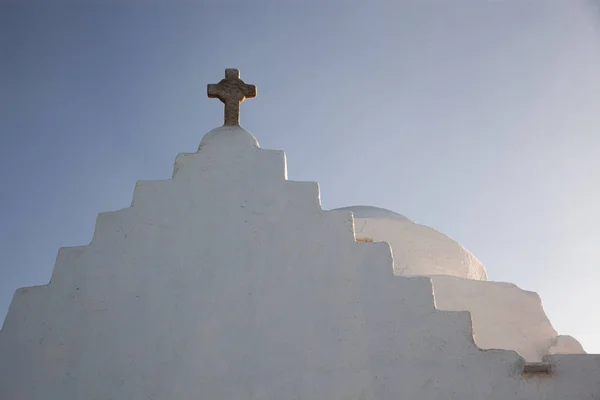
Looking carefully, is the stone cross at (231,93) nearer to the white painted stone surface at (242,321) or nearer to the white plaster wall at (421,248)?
the white painted stone surface at (242,321)

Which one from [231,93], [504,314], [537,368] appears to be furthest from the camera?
[504,314]

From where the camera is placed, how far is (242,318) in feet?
16.1

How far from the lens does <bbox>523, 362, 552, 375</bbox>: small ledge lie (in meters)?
4.52

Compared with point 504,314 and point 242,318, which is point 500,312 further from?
point 242,318

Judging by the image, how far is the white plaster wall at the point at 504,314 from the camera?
21.9ft

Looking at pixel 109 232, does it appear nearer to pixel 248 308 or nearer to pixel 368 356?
pixel 248 308

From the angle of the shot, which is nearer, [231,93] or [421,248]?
[231,93]

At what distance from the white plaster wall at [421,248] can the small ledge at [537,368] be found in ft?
11.5

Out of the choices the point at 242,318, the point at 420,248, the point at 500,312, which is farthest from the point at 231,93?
the point at 500,312

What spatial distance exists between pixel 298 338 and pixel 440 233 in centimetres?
461

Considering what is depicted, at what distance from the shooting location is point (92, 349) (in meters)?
4.80

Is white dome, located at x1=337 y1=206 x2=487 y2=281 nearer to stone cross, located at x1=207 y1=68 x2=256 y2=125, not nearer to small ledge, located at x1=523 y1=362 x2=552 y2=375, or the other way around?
stone cross, located at x1=207 y1=68 x2=256 y2=125

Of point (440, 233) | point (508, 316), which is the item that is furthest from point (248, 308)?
point (440, 233)

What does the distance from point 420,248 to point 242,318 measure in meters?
4.26
